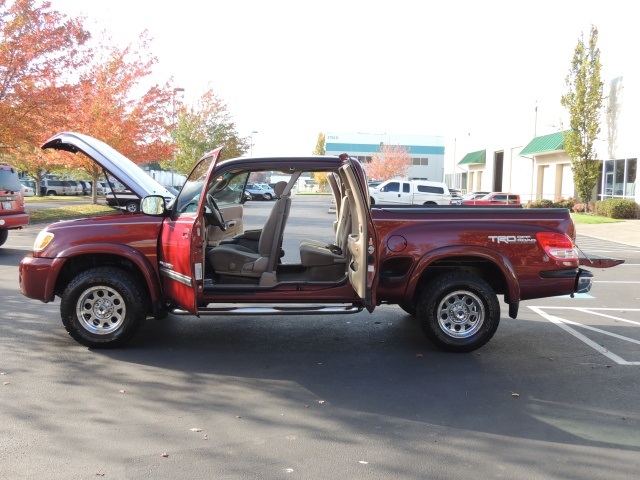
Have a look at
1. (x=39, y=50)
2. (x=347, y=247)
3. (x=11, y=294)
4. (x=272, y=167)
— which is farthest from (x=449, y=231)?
(x=39, y=50)

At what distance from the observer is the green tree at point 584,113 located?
104ft

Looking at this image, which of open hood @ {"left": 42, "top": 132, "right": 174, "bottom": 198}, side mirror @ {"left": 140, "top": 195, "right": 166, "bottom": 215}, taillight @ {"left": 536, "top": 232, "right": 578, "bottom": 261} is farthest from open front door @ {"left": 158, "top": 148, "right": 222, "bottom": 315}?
taillight @ {"left": 536, "top": 232, "right": 578, "bottom": 261}

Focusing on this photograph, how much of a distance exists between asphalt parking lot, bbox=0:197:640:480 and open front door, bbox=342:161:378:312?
2.38ft

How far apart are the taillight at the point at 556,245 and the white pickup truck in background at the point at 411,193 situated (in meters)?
26.7

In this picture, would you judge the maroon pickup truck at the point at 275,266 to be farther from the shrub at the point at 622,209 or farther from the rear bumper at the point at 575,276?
the shrub at the point at 622,209

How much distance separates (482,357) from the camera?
6215mm

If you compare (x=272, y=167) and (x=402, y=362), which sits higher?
(x=272, y=167)

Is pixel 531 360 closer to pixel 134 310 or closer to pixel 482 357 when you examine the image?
pixel 482 357

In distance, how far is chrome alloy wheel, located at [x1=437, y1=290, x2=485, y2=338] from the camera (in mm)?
6230

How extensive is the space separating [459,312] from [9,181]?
11.1 meters

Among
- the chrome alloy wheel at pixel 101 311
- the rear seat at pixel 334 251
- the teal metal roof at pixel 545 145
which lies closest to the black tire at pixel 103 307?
the chrome alloy wheel at pixel 101 311

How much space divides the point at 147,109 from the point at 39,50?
8.47 meters

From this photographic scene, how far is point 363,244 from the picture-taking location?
5.66 meters

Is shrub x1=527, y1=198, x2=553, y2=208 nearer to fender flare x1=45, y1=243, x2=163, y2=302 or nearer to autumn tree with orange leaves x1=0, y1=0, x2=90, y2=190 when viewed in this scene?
autumn tree with orange leaves x1=0, y1=0, x2=90, y2=190
